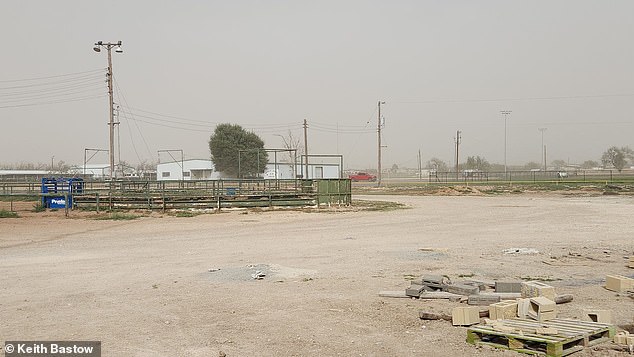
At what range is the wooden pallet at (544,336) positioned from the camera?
594 centimetres

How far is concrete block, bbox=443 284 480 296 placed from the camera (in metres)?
8.56

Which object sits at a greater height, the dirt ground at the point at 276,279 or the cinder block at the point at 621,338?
the cinder block at the point at 621,338

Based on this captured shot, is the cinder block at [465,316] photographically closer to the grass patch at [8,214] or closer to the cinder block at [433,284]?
the cinder block at [433,284]

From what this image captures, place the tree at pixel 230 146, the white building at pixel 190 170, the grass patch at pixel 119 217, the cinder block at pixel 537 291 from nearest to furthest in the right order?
1. the cinder block at pixel 537 291
2. the grass patch at pixel 119 217
3. the white building at pixel 190 170
4. the tree at pixel 230 146

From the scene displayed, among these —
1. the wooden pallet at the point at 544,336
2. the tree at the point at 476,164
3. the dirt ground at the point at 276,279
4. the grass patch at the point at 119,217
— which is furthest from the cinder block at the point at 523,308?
the tree at the point at 476,164

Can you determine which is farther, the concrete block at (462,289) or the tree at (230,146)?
the tree at (230,146)

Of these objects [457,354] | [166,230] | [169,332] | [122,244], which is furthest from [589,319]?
[166,230]

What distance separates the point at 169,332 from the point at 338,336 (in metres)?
2.18

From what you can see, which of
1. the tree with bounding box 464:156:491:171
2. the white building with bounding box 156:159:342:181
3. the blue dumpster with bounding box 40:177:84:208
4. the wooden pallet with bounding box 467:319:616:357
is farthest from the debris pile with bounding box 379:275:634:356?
the tree with bounding box 464:156:491:171

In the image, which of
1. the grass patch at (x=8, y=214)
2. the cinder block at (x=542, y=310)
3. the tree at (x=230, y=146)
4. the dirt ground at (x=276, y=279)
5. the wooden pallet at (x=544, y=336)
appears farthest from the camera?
the tree at (x=230, y=146)

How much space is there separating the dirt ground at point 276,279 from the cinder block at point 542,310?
34.3 inches

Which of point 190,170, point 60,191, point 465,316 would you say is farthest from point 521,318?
point 190,170

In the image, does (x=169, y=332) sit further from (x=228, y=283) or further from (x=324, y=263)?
(x=324, y=263)

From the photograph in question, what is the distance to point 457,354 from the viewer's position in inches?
241
